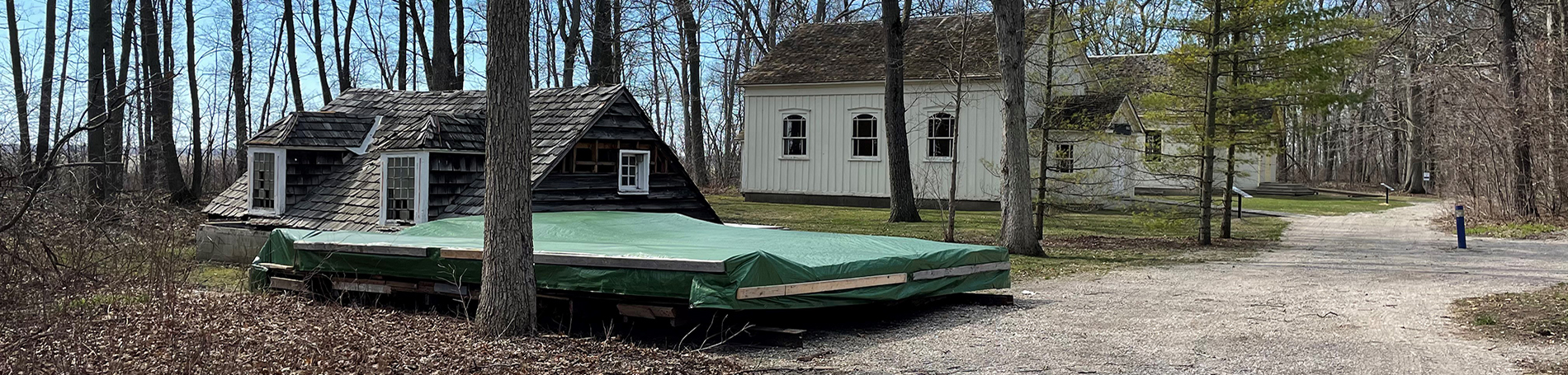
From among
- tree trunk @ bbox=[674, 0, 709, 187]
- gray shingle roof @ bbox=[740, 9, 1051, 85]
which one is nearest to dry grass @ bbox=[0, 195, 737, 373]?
gray shingle roof @ bbox=[740, 9, 1051, 85]

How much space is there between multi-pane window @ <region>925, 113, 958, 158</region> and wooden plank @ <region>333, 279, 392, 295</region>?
19128mm

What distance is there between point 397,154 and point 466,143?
0.90 meters

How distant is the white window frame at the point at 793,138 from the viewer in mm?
30453

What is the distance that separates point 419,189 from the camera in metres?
15.2

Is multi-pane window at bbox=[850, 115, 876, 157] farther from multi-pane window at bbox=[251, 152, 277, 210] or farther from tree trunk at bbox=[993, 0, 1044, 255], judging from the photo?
multi-pane window at bbox=[251, 152, 277, 210]

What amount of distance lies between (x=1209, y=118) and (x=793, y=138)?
539 inches

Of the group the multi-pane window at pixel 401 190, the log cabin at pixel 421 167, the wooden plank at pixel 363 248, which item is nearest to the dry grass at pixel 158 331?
the wooden plank at pixel 363 248

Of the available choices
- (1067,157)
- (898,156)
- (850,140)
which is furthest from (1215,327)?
(850,140)

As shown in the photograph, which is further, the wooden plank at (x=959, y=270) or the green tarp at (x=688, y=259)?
the wooden plank at (x=959, y=270)

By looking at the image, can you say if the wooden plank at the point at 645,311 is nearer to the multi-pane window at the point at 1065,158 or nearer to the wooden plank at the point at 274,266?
the wooden plank at the point at 274,266

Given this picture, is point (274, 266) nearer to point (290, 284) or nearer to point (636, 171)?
point (290, 284)

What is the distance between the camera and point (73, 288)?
6758 millimetres

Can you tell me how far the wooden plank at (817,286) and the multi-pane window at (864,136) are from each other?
19724 millimetres

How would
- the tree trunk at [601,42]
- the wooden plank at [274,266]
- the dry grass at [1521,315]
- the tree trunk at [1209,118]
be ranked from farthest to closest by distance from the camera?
the tree trunk at [601,42] → the tree trunk at [1209,118] → the wooden plank at [274,266] → the dry grass at [1521,315]
